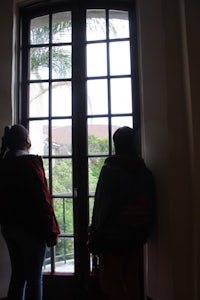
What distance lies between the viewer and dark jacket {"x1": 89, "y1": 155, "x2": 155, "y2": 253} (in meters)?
1.33

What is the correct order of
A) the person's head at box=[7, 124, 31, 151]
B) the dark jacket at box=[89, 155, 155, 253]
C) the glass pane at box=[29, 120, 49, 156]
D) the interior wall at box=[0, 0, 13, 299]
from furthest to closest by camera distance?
the glass pane at box=[29, 120, 49, 156], the interior wall at box=[0, 0, 13, 299], the person's head at box=[7, 124, 31, 151], the dark jacket at box=[89, 155, 155, 253]

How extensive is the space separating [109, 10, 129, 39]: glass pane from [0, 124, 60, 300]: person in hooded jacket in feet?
4.15

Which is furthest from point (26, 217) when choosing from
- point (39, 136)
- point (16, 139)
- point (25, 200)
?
point (39, 136)

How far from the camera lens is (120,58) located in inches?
79.4

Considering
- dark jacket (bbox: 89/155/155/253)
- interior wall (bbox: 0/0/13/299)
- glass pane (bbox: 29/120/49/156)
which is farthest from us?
glass pane (bbox: 29/120/49/156)

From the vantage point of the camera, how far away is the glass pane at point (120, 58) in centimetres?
200

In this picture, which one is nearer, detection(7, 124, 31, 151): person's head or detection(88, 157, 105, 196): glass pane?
detection(7, 124, 31, 151): person's head

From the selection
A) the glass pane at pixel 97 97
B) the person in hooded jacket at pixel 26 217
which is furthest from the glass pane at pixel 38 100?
the person in hooded jacket at pixel 26 217

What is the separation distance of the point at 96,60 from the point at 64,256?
1577 millimetres

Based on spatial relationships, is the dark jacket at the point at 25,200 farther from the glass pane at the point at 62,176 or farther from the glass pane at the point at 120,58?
the glass pane at the point at 120,58

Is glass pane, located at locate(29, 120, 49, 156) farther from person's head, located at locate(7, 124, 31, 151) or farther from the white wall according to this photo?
the white wall

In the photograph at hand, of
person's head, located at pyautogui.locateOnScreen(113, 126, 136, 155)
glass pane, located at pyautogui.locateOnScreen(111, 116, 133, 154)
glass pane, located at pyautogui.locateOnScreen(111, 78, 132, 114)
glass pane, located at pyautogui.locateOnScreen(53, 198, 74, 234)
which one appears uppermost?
glass pane, located at pyautogui.locateOnScreen(111, 78, 132, 114)

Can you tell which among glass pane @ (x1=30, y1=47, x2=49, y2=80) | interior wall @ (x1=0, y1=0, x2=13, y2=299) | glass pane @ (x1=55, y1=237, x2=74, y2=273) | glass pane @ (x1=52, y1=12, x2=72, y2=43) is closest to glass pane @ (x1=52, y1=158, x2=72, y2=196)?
glass pane @ (x1=55, y1=237, x2=74, y2=273)

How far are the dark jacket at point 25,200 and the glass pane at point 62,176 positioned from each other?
54 centimetres
